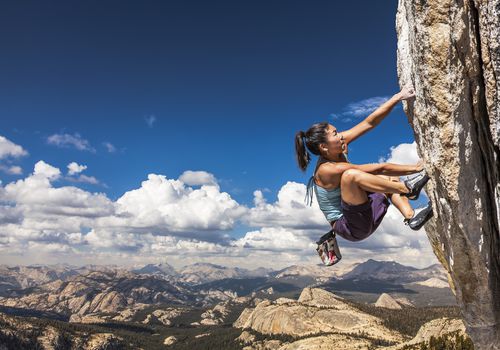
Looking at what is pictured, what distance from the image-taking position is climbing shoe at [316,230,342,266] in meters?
10.6

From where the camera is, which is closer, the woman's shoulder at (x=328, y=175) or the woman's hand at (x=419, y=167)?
the woman's hand at (x=419, y=167)

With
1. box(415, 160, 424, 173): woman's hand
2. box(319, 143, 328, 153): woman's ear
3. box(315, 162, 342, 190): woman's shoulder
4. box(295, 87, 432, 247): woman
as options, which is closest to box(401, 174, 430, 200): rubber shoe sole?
box(295, 87, 432, 247): woman

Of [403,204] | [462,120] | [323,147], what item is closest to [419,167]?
[403,204]

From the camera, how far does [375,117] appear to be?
909 cm

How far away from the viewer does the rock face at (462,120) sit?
6.52 meters

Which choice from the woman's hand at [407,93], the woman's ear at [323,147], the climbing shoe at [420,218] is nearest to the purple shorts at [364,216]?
the climbing shoe at [420,218]

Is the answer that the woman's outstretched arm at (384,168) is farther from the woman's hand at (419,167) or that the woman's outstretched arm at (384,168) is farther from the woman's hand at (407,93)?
the woman's hand at (407,93)

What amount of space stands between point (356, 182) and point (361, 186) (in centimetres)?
14

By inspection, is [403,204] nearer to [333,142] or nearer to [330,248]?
[333,142]

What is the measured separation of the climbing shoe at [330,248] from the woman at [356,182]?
0.78 metres

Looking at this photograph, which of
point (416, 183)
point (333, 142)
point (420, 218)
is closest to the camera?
point (416, 183)

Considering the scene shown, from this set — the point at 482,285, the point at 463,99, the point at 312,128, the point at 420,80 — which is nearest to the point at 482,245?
the point at 482,285

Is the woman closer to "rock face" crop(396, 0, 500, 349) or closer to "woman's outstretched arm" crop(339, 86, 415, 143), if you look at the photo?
"woman's outstretched arm" crop(339, 86, 415, 143)

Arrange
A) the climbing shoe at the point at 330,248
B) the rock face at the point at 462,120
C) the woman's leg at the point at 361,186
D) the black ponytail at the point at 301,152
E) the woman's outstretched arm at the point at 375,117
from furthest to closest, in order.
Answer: the climbing shoe at the point at 330,248 → the black ponytail at the point at 301,152 → the woman's outstretched arm at the point at 375,117 → the woman's leg at the point at 361,186 → the rock face at the point at 462,120
